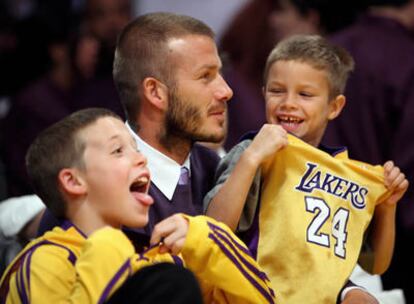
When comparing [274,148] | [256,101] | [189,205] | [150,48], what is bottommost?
[256,101]

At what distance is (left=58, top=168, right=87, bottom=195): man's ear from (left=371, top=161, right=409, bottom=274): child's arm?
833 millimetres

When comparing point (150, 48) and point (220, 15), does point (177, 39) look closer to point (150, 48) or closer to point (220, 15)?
point (150, 48)

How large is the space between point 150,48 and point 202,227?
58cm

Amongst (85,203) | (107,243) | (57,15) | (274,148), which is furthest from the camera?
(57,15)

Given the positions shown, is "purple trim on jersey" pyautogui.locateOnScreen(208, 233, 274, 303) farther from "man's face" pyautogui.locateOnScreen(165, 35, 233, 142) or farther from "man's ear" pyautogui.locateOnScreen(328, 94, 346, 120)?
"man's ear" pyautogui.locateOnScreen(328, 94, 346, 120)

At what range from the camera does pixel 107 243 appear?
2.23 m

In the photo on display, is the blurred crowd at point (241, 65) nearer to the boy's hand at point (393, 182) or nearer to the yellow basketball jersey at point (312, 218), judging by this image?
the yellow basketball jersey at point (312, 218)

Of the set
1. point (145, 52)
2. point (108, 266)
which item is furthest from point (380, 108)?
point (108, 266)

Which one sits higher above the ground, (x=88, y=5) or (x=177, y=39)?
(x=177, y=39)

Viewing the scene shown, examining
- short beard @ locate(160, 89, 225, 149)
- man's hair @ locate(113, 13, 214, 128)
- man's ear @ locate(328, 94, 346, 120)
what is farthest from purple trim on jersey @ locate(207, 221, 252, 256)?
man's ear @ locate(328, 94, 346, 120)

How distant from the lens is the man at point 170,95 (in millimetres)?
2711

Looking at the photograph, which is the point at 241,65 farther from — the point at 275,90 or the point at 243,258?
the point at 243,258

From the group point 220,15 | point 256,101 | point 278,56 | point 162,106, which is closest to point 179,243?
point 162,106

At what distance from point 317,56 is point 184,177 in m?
0.49
